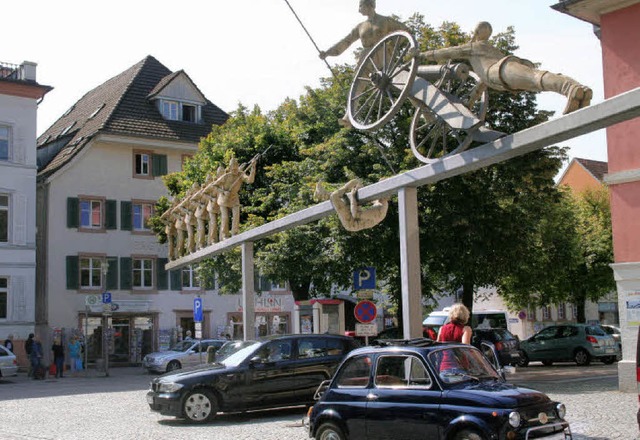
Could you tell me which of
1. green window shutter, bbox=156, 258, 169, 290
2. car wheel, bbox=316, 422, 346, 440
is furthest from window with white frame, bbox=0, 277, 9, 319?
car wheel, bbox=316, 422, 346, 440

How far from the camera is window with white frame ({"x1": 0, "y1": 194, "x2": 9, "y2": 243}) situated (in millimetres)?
40812

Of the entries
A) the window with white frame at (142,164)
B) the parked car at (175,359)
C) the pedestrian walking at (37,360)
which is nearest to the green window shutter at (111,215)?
the window with white frame at (142,164)

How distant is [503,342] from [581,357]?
15.8ft

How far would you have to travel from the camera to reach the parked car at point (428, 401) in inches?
361

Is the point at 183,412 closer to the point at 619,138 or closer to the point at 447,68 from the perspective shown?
the point at 447,68

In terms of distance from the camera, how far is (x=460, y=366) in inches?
399

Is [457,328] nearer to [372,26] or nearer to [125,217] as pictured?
[372,26]

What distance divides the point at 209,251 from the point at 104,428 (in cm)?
725

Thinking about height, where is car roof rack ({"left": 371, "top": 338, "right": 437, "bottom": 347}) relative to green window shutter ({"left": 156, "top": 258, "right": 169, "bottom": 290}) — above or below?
below

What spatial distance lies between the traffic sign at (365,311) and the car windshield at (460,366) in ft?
27.0

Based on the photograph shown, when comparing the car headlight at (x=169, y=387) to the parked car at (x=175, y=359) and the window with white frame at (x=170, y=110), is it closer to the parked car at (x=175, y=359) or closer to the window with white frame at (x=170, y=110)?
the parked car at (x=175, y=359)

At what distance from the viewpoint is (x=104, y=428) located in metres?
15.7

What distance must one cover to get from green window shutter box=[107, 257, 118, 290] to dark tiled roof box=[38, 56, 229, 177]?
5.30 meters

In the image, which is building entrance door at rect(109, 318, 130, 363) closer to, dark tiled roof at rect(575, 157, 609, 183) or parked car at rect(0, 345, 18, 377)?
parked car at rect(0, 345, 18, 377)
